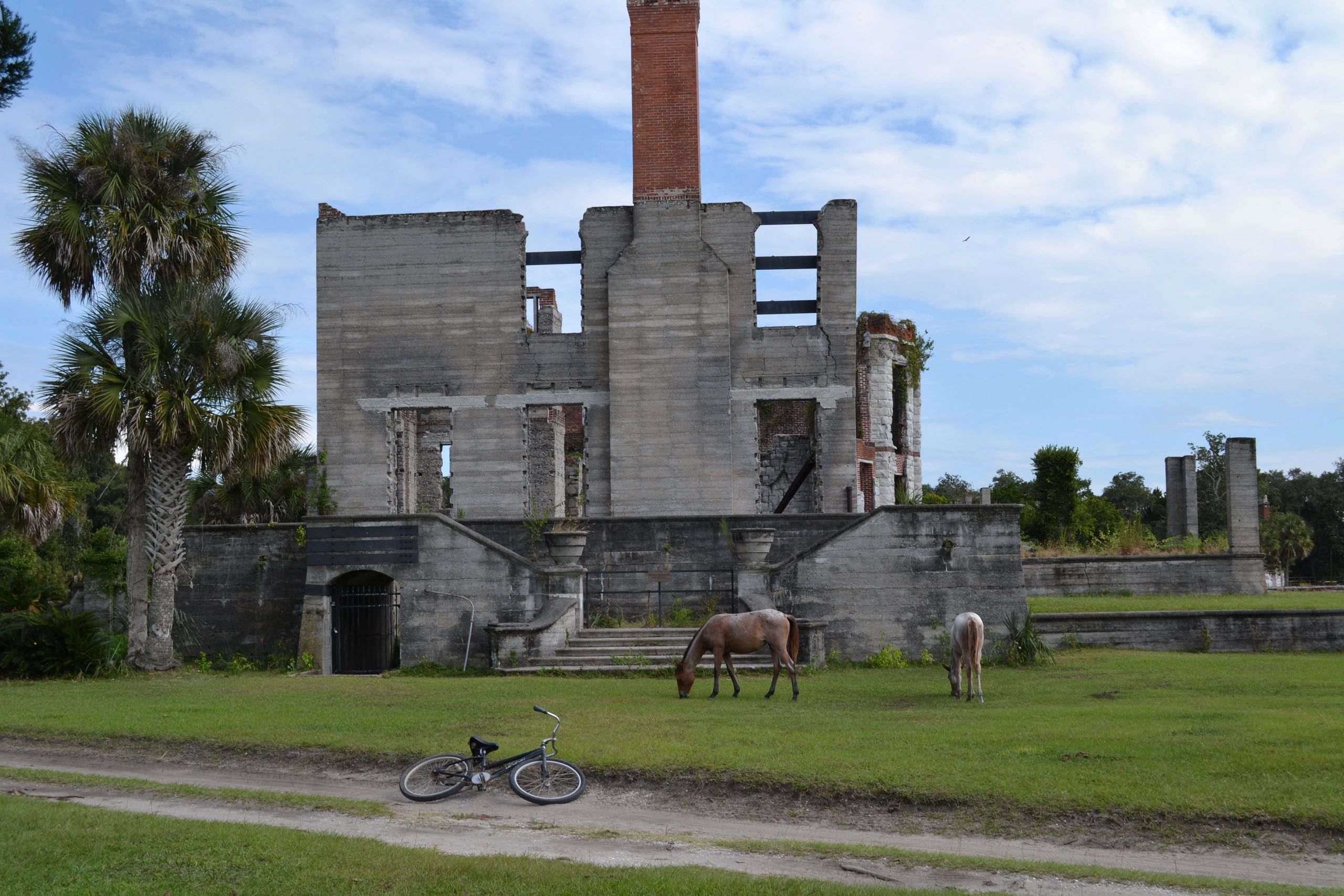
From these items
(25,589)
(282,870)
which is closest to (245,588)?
(25,589)

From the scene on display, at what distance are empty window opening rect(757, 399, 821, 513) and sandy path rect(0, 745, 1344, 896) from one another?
87.3ft

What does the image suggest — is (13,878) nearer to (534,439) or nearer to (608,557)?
(608,557)

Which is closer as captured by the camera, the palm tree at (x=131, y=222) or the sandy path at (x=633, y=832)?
the sandy path at (x=633, y=832)

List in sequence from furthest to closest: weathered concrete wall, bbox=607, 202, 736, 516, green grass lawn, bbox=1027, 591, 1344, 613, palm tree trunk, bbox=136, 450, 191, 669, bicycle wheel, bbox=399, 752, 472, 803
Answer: weathered concrete wall, bbox=607, 202, 736, 516 → green grass lawn, bbox=1027, 591, 1344, 613 → palm tree trunk, bbox=136, 450, 191, 669 → bicycle wheel, bbox=399, 752, 472, 803

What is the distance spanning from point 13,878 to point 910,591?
15512mm

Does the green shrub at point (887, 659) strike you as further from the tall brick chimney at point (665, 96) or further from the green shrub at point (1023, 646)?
the tall brick chimney at point (665, 96)

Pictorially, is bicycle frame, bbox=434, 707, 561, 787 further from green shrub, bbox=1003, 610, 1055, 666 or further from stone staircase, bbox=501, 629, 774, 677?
green shrub, bbox=1003, 610, 1055, 666

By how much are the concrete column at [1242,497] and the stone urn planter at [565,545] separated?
57.4ft

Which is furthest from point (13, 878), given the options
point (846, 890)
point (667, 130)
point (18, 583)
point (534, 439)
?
point (534, 439)

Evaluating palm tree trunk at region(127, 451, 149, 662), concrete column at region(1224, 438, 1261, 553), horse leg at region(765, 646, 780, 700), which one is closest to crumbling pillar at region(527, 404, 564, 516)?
palm tree trunk at region(127, 451, 149, 662)

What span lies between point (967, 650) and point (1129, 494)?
5899cm

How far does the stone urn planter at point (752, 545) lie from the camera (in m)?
20.4

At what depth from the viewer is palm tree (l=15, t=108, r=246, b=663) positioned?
65.8 ft

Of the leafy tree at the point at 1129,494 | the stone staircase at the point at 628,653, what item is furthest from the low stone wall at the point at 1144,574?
the leafy tree at the point at 1129,494
